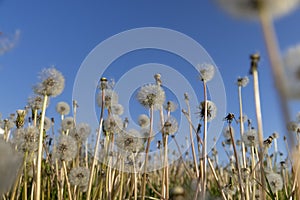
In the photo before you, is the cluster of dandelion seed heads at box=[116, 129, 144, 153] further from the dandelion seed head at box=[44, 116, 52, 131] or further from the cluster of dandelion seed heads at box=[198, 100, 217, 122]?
the dandelion seed head at box=[44, 116, 52, 131]

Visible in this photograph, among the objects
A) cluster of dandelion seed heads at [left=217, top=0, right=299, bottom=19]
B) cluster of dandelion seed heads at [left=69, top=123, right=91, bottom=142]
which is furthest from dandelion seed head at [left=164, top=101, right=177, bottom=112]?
cluster of dandelion seed heads at [left=217, top=0, right=299, bottom=19]

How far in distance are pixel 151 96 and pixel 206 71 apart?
32cm

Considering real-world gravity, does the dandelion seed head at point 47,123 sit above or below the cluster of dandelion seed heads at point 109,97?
above

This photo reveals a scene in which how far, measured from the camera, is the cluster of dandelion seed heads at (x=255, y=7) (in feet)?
1.35

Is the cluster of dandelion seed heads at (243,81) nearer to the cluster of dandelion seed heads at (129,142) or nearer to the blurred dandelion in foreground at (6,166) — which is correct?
the cluster of dandelion seed heads at (129,142)

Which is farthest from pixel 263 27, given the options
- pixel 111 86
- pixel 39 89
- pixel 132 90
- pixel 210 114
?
pixel 132 90

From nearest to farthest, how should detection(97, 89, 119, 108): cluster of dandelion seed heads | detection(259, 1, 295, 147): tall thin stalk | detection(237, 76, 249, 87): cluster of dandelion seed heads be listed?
detection(259, 1, 295, 147): tall thin stalk, detection(97, 89, 119, 108): cluster of dandelion seed heads, detection(237, 76, 249, 87): cluster of dandelion seed heads

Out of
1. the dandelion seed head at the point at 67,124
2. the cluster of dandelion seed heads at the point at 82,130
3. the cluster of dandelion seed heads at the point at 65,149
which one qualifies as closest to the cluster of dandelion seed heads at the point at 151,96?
the cluster of dandelion seed heads at the point at 65,149

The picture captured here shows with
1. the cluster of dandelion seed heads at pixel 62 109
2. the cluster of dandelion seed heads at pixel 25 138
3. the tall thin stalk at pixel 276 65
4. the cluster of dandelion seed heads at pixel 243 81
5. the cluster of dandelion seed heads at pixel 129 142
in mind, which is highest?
the cluster of dandelion seed heads at pixel 62 109

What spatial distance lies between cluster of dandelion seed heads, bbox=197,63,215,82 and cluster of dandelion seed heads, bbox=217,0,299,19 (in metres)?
1.09

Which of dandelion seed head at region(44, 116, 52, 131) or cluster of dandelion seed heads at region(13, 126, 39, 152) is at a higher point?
dandelion seed head at region(44, 116, 52, 131)

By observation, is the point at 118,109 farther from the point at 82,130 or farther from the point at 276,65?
the point at 276,65

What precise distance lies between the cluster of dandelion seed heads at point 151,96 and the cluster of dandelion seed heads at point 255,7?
1270 millimetres

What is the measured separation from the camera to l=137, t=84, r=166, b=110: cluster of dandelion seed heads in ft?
5.73
